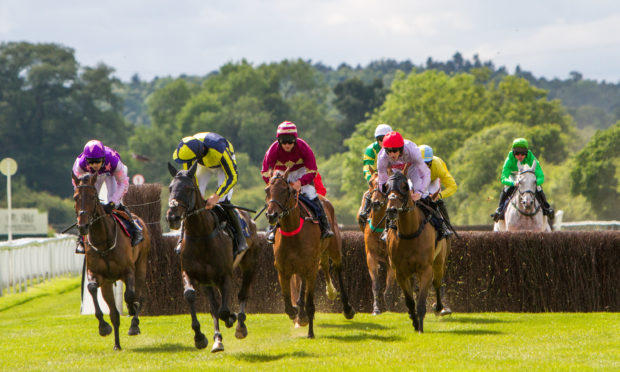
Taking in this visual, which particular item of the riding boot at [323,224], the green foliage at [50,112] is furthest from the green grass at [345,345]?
the green foliage at [50,112]

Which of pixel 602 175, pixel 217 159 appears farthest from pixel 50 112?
pixel 217 159

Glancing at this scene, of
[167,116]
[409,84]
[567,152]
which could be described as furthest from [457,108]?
[167,116]

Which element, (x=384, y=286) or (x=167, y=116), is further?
(x=167, y=116)

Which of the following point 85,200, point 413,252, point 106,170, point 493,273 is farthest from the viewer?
point 493,273

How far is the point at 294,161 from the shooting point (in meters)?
11.7

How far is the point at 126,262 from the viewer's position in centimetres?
1162

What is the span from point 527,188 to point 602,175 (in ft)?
128

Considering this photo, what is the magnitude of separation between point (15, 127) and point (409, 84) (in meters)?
37.6

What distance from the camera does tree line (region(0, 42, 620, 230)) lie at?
61.0 m

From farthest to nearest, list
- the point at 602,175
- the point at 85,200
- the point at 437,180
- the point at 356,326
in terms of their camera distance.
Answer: the point at 602,175, the point at 437,180, the point at 356,326, the point at 85,200

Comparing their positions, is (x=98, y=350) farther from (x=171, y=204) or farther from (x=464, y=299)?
(x=464, y=299)

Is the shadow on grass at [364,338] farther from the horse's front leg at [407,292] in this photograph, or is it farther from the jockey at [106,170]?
the jockey at [106,170]

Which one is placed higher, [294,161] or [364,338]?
[294,161]

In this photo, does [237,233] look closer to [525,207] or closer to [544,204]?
[525,207]
